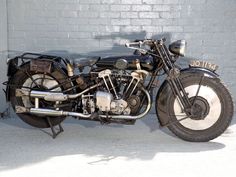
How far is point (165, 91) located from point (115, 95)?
56cm

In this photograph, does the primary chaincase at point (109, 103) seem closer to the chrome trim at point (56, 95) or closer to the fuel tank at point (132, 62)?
the chrome trim at point (56, 95)

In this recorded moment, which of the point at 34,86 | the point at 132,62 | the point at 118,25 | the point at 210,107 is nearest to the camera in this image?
the point at 132,62

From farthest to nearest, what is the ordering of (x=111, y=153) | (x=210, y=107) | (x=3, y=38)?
1. (x=3, y=38)
2. (x=210, y=107)
3. (x=111, y=153)

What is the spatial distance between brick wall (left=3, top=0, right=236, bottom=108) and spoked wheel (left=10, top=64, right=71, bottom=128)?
1.18 m

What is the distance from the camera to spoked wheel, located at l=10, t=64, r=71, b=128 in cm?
427

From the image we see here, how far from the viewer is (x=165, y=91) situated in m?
4.12

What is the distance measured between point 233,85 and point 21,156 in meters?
3.31

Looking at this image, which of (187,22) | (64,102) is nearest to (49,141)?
(64,102)

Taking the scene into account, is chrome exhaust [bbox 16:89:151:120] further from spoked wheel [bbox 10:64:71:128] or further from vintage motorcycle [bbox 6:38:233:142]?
spoked wheel [bbox 10:64:71:128]

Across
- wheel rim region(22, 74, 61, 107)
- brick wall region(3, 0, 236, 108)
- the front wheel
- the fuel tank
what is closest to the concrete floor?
the front wheel

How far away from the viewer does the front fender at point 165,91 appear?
4.07 metres

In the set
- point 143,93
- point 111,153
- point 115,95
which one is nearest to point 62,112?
point 115,95

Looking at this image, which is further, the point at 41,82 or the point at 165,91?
the point at 41,82

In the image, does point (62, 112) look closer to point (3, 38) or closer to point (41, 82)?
point (41, 82)
